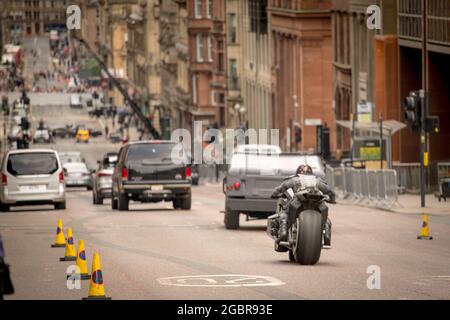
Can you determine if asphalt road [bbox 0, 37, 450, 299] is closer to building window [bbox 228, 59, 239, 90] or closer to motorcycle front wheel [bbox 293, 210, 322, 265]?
motorcycle front wheel [bbox 293, 210, 322, 265]

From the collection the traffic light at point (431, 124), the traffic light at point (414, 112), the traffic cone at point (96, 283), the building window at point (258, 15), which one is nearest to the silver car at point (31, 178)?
the traffic light at point (414, 112)

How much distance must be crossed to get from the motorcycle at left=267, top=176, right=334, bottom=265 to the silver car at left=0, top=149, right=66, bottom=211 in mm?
19999

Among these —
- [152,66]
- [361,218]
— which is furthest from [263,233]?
[152,66]

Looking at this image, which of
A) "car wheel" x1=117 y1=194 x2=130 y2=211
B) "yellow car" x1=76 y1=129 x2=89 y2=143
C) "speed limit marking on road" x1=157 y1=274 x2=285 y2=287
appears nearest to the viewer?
"speed limit marking on road" x1=157 y1=274 x2=285 y2=287

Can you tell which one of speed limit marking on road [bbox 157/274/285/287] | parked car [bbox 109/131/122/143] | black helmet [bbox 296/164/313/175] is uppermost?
black helmet [bbox 296/164/313/175]

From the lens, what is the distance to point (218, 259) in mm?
23938

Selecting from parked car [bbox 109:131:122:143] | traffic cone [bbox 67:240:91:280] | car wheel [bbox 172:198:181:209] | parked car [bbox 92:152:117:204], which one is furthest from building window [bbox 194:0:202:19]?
traffic cone [bbox 67:240:91:280]

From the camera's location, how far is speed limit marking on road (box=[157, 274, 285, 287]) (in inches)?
774

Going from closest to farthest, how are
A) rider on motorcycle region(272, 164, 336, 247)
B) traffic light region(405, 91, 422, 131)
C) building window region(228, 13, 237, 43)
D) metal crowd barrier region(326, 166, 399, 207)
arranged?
rider on motorcycle region(272, 164, 336, 247) < traffic light region(405, 91, 422, 131) < metal crowd barrier region(326, 166, 399, 207) < building window region(228, 13, 237, 43)

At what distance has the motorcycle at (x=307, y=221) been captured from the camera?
22031 mm

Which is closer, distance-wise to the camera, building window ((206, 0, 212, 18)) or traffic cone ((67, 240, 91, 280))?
traffic cone ((67, 240, 91, 280))

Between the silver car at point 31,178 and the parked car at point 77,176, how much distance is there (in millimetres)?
24889

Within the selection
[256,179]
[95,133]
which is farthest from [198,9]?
[256,179]

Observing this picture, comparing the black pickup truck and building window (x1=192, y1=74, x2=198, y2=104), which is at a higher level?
building window (x1=192, y1=74, x2=198, y2=104)
